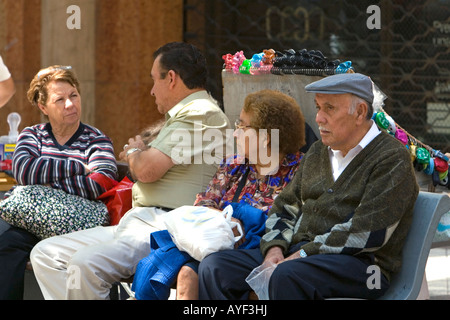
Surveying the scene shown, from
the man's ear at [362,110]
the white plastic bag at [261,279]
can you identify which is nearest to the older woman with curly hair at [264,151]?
the white plastic bag at [261,279]

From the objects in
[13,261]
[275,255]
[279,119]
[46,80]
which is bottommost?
[13,261]

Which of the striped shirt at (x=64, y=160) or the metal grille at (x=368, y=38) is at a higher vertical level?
the metal grille at (x=368, y=38)

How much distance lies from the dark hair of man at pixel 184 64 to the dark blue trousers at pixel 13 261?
126cm

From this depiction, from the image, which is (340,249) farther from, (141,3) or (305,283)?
(141,3)

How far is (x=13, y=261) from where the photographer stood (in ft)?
15.4

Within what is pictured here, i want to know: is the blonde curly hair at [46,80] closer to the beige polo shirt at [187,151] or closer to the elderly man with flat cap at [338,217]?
the beige polo shirt at [187,151]

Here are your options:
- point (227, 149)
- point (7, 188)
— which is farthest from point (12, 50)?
point (227, 149)

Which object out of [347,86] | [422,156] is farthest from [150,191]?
[422,156]

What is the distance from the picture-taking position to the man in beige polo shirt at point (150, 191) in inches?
172

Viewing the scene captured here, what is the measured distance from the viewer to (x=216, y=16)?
26.6ft

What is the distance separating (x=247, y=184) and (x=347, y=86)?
2.83ft

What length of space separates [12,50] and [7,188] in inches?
112

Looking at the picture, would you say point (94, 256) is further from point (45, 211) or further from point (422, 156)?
point (422, 156)

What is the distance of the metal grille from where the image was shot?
7.46m
